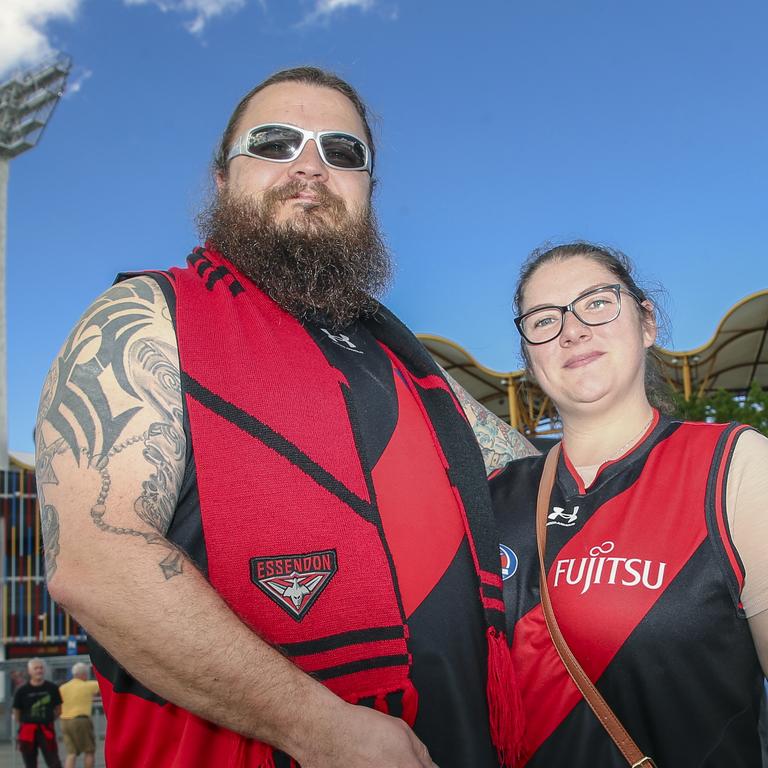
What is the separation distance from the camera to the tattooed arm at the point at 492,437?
2938 millimetres

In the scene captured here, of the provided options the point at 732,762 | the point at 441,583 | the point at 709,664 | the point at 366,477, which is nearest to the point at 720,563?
the point at 709,664

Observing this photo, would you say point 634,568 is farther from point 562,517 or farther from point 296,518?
point 296,518

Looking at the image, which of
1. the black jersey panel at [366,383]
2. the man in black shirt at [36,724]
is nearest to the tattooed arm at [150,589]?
the black jersey panel at [366,383]

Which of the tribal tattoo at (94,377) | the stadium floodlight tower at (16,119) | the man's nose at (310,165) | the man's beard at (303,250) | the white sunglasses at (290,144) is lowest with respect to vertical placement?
the tribal tattoo at (94,377)

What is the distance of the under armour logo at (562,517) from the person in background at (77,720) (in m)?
9.12

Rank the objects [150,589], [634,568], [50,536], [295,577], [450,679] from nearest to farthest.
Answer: [150,589] → [50,536] → [295,577] → [450,679] → [634,568]

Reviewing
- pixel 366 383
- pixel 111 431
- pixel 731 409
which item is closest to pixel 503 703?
pixel 366 383

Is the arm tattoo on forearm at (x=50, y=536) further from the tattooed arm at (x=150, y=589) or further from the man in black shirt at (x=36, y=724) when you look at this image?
the man in black shirt at (x=36, y=724)

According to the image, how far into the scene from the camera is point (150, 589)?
5.16 ft

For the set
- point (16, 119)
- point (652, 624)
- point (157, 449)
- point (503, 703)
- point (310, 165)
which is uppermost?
point (16, 119)

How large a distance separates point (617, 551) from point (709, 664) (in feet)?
1.13

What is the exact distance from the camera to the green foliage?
61.6 ft

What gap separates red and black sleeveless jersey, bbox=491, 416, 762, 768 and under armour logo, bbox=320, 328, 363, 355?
0.79 metres

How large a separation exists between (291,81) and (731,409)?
1873 cm
